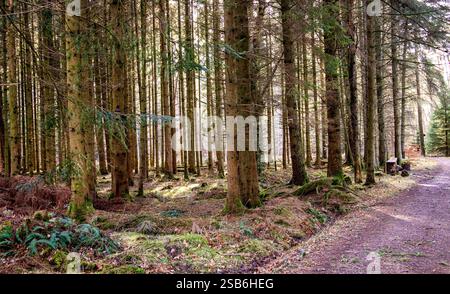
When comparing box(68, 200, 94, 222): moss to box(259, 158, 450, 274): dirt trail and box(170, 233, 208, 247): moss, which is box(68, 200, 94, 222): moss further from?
box(259, 158, 450, 274): dirt trail

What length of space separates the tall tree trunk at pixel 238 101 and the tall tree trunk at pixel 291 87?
2495 millimetres

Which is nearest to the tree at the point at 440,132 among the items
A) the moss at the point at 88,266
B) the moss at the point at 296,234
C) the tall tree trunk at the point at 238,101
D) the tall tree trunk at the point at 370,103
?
the tall tree trunk at the point at 370,103

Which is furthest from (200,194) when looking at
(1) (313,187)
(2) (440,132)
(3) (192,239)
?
(2) (440,132)

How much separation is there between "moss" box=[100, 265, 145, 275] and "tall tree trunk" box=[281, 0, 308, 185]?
26.2 feet

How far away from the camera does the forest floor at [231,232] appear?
225 inches

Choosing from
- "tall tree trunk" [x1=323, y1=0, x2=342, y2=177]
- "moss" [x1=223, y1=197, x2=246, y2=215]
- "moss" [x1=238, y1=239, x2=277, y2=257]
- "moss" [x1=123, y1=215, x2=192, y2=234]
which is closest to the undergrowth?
"moss" [x1=123, y1=215, x2=192, y2=234]

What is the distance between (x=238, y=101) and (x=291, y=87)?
11.7 feet

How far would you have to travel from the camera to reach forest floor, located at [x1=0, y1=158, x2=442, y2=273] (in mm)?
5719

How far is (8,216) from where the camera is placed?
8.51 meters

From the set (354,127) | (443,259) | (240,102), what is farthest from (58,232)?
(354,127)

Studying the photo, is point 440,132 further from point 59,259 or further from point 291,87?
point 59,259

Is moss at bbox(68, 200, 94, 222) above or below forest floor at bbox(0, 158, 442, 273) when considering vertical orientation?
above

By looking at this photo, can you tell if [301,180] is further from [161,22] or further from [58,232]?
[58,232]
